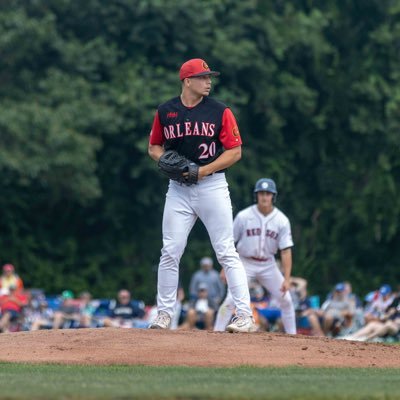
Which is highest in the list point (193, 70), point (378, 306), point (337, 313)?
point (337, 313)

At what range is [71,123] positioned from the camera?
27641 mm

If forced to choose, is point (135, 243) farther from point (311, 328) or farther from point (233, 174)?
point (311, 328)

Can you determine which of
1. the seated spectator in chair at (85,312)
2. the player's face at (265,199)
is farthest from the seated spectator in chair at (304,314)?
the player's face at (265,199)

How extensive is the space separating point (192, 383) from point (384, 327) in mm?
11648

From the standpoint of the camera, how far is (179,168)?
11.2 m

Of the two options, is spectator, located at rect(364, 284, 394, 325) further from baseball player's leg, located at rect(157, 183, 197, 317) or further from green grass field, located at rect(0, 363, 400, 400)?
green grass field, located at rect(0, 363, 400, 400)

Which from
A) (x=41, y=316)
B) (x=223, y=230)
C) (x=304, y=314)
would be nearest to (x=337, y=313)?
(x=304, y=314)

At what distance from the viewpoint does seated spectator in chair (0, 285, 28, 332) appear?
23312 mm

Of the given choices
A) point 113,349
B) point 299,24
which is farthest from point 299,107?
point 113,349

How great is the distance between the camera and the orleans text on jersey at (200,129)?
11414mm

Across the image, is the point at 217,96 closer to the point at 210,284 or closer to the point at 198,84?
the point at 210,284

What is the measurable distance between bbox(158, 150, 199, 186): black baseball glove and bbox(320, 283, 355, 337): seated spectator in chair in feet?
38.8

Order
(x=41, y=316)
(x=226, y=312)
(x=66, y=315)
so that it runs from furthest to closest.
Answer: (x=41, y=316) → (x=66, y=315) → (x=226, y=312)

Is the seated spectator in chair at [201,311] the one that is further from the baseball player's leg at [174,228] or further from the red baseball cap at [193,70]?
the red baseball cap at [193,70]
